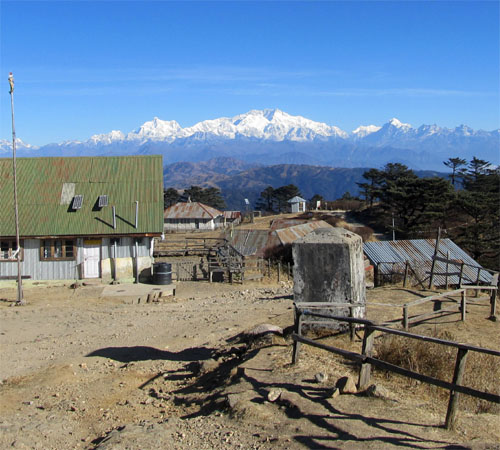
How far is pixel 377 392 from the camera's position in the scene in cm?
679

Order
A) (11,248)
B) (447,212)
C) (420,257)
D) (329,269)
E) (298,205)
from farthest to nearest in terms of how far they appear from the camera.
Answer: (298,205), (447,212), (11,248), (420,257), (329,269)

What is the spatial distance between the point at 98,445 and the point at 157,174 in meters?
23.0

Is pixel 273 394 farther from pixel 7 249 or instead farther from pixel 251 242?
pixel 251 242

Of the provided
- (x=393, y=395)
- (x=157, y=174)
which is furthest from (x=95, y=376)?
(x=157, y=174)

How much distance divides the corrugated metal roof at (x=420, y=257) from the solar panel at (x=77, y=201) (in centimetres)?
1487

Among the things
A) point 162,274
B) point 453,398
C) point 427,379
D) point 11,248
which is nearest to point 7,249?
point 11,248

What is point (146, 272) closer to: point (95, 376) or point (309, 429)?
point (95, 376)

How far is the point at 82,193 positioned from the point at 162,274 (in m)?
6.95

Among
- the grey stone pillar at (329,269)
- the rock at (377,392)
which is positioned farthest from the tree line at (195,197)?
the rock at (377,392)

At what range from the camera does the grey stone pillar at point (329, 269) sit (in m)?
9.70

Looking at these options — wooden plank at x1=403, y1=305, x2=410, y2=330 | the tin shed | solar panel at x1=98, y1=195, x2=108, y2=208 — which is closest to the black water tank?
the tin shed

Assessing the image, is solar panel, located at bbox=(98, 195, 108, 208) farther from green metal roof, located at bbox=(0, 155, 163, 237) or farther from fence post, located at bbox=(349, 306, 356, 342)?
fence post, located at bbox=(349, 306, 356, 342)

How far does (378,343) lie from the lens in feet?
30.1

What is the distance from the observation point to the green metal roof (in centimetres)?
2572
